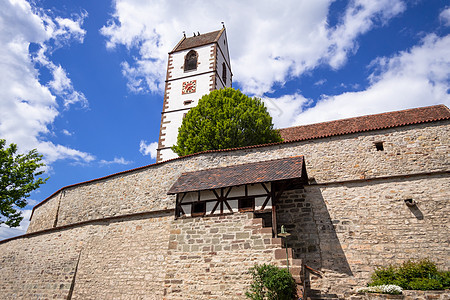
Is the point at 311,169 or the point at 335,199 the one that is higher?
the point at 311,169

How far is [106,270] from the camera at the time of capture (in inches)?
503

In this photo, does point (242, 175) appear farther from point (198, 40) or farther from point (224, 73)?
point (198, 40)

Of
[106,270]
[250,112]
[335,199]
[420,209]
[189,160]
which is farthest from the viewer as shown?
[250,112]

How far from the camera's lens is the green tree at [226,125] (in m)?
15.9

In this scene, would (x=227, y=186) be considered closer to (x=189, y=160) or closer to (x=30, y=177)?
(x=189, y=160)

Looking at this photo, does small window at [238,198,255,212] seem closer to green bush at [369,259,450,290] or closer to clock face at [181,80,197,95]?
green bush at [369,259,450,290]

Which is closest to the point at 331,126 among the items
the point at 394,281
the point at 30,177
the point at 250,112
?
the point at 250,112

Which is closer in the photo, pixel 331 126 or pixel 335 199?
pixel 335 199

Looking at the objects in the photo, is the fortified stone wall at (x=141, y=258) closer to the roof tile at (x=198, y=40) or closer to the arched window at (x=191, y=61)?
the arched window at (x=191, y=61)

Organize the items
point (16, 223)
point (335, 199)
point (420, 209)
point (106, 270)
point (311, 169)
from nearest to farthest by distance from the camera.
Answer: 1. point (420, 209)
2. point (335, 199)
3. point (311, 169)
4. point (106, 270)
5. point (16, 223)

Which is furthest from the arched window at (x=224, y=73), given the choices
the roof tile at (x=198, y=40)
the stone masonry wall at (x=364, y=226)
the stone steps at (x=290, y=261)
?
the stone steps at (x=290, y=261)

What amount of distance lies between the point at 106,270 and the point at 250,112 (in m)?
9.78

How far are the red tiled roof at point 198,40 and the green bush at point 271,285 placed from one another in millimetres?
19908

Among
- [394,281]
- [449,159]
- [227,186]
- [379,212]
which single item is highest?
[449,159]
